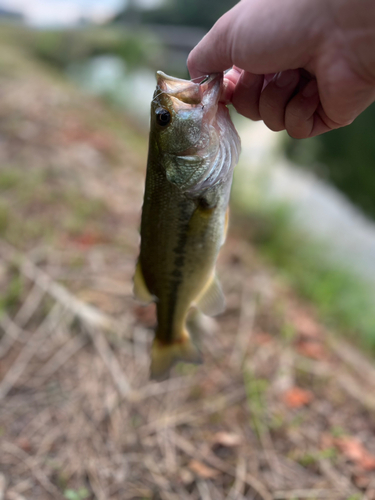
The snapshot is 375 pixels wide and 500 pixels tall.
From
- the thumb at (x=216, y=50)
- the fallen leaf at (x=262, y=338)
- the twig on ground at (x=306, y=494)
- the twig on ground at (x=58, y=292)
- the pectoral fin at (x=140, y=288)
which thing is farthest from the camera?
the fallen leaf at (x=262, y=338)

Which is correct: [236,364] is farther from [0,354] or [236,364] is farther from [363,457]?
[0,354]

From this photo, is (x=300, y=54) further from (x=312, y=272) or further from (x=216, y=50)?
(x=312, y=272)

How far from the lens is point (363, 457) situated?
8.32ft

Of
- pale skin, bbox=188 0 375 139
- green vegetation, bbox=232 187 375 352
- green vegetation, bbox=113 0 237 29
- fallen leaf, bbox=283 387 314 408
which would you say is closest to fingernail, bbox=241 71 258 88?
pale skin, bbox=188 0 375 139

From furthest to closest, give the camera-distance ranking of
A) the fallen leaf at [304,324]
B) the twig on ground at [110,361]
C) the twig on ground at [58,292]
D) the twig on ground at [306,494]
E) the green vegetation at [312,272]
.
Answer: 1. the green vegetation at [312,272]
2. the fallen leaf at [304,324]
3. the twig on ground at [58,292]
4. the twig on ground at [110,361]
5. the twig on ground at [306,494]

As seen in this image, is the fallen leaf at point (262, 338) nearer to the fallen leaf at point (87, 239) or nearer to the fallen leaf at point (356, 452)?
the fallen leaf at point (356, 452)

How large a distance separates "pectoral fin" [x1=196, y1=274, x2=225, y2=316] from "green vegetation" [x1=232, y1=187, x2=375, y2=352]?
Result: 284 centimetres

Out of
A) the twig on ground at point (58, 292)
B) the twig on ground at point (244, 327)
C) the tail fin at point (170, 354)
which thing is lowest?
the twig on ground at point (244, 327)

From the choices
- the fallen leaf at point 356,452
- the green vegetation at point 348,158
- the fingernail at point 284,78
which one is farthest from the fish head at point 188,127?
the green vegetation at point 348,158

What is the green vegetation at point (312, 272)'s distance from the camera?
452cm

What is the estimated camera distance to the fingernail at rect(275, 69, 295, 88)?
151cm

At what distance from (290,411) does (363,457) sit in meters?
0.53

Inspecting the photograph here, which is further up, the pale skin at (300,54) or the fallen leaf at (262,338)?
the pale skin at (300,54)

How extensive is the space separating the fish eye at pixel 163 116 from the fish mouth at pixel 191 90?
0.07 meters
